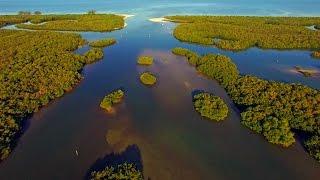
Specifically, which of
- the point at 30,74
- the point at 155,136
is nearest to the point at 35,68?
the point at 30,74

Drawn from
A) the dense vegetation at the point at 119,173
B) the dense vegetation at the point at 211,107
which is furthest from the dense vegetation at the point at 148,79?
the dense vegetation at the point at 119,173

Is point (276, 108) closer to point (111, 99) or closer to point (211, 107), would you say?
point (211, 107)

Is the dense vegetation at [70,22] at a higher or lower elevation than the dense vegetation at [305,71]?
higher

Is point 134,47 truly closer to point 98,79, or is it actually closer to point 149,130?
point 98,79

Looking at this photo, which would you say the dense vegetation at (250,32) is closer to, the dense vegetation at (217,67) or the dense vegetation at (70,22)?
the dense vegetation at (217,67)

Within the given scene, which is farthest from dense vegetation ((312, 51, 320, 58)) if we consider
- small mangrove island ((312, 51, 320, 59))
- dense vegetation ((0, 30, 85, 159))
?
dense vegetation ((0, 30, 85, 159))

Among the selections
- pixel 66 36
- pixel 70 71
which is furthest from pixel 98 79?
pixel 66 36

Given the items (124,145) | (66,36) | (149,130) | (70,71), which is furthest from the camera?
(66,36)
